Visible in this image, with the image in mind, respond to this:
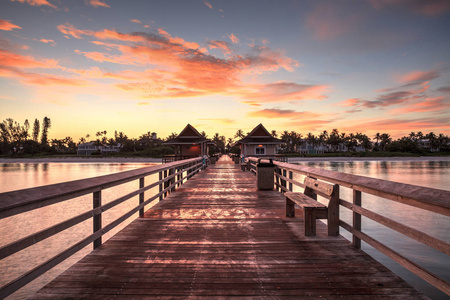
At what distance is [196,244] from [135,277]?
1.29 meters

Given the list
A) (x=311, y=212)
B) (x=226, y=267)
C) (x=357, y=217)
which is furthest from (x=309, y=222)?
(x=226, y=267)

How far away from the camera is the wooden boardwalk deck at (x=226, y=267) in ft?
9.04

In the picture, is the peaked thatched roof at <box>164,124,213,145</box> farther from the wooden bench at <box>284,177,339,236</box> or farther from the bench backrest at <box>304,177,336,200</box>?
the wooden bench at <box>284,177,339,236</box>

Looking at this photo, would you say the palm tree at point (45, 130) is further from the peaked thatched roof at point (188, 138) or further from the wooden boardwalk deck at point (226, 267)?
the wooden boardwalk deck at point (226, 267)

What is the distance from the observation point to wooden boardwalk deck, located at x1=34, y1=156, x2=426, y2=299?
2.76m

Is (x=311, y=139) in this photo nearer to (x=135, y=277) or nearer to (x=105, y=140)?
(x=105, y=140)

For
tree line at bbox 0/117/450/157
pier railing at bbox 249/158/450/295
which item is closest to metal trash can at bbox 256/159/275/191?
pier railing at bbox 249/158/450/295

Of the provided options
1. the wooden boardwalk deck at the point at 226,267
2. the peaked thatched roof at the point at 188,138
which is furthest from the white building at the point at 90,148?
the wooden boardwalk deck at the point at 226,267

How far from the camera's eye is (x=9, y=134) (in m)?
121

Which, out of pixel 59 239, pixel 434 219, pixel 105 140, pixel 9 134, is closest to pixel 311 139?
pixel 105 140

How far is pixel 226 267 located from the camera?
3.34 meters

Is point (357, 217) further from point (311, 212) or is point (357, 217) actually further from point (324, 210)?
point (311, 212)

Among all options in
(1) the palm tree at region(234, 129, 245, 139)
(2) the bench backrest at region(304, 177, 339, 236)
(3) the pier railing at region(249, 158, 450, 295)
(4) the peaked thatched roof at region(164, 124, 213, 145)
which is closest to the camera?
(3) the pier railing at region(249, 158, 450, 295)

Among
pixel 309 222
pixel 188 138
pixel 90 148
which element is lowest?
pixel 309 222
